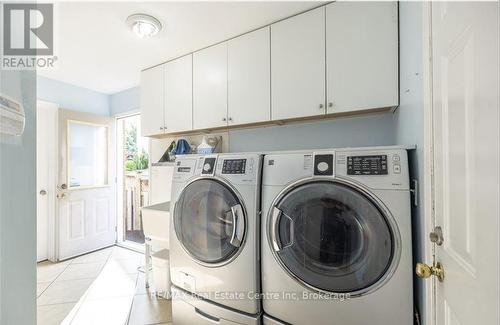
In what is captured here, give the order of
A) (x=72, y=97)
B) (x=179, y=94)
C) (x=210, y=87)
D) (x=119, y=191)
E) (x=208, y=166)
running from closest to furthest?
(x=208, y=166) < (x=210, y=87) < (x=179, y=94) < (x=72, y=97) < (x=119, y=191)

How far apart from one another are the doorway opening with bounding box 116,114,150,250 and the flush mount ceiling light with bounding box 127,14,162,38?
1915 mm

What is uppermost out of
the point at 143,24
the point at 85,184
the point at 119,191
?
the point at 143,24

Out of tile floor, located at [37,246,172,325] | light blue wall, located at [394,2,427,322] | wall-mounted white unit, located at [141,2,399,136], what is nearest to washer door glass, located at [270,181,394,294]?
light blue wall, located at [394,2,427,322]

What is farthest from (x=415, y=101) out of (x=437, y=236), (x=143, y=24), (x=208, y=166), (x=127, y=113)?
(x=127, y=113)

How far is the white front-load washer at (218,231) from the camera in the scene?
1.30m

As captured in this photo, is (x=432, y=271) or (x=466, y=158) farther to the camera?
(x=432, y=271)

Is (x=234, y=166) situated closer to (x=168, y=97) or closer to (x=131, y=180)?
(x=168, y=97)

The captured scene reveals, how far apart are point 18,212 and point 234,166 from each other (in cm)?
98

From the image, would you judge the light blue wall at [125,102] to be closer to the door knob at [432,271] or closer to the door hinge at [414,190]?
the door hinge at [414,190]

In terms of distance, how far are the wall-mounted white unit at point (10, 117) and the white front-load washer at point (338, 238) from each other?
1043 millimetres

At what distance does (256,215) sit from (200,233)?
0.45m

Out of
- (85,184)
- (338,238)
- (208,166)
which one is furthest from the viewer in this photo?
(85,184)

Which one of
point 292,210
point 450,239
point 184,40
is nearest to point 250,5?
point 184,40

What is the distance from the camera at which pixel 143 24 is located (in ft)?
5.66
